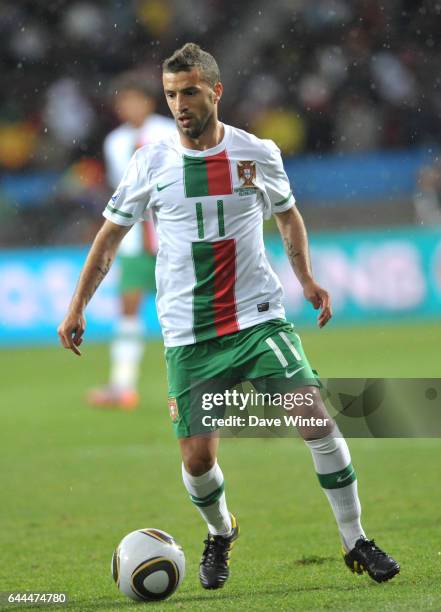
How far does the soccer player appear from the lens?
4211 mm

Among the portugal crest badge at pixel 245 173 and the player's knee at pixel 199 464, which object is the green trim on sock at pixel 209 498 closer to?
the player's knee at pixel 199 464

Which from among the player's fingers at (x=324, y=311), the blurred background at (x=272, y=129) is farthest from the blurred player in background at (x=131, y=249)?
the player's fingers at (x=324, y=311)

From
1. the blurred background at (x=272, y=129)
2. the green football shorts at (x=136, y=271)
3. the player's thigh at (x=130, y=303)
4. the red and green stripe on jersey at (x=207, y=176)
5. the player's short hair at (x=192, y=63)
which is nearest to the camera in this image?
the player's short hair at (x=192, y=63)

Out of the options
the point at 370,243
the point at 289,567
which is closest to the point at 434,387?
the point at 289,567

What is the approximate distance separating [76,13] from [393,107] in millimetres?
4267

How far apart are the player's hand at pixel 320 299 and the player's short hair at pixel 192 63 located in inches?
32.1

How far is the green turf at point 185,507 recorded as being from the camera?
13.6 ft

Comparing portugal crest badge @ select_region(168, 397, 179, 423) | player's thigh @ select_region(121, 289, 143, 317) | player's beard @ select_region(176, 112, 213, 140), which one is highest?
player's beard @ select_region(176, 112, 213, 140)

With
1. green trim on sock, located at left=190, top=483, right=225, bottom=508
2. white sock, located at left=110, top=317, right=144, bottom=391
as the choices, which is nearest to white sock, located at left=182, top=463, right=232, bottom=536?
green trim on sock, located at left=190, top=483, right=225, bottom=508

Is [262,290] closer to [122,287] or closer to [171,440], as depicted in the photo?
[171,440]

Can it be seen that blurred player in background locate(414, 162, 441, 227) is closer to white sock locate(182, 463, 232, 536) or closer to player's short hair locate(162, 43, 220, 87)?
white sock locate(182, 463, 232, 536)

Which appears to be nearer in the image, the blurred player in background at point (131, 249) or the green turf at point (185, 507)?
the green turf at point (185, 507)

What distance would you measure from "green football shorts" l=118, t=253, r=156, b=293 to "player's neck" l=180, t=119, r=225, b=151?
Answer: 4734mm

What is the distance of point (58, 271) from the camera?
43.5ft
